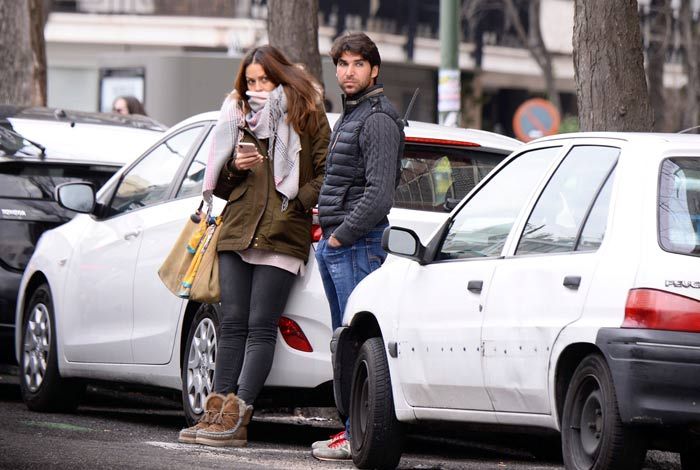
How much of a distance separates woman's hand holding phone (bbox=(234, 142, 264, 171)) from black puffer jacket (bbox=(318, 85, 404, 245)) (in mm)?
397

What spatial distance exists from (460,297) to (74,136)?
202 inches

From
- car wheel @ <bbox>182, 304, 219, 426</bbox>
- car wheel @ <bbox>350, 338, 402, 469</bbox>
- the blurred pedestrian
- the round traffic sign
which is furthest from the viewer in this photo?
the round traffic sign

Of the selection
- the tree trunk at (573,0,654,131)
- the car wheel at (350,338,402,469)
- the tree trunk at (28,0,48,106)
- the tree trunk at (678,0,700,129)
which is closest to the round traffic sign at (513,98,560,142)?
the tree trunk at (28,0,48,106)

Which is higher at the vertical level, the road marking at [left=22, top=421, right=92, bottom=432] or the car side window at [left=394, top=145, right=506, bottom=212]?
the car side window at [left=394, top=145, right=506, bottom=212]

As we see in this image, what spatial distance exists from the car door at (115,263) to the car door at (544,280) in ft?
10.4

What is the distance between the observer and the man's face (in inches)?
320

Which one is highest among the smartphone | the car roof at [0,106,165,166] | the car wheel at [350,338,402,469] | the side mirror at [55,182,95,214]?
the smartphone

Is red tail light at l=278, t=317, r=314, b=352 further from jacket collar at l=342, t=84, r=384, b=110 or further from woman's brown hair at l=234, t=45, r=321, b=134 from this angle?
jacket collar at l=342, t=84, r=384, b=110

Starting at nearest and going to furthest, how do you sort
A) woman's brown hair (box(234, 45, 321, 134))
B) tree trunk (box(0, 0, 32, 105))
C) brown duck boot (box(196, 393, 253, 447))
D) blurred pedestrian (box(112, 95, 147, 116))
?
brown duck boot (box(196, 393, 253, 447)), woman's brown hair (box(234, 45, 321, 134)), blurred pedestrian (box(112, 95, 147, 116)), tree trunk (box(0, 0, 32, 105))

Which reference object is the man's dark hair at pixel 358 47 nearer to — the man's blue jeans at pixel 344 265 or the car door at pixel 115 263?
the man's blue jeans at pixel 344 265

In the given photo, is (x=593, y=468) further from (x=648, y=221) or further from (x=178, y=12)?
(x=178, y=12)

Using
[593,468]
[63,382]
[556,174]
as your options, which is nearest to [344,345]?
[556,174]

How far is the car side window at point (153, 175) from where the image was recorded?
31.2 feet

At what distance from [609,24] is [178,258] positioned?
305 cm
